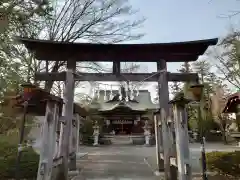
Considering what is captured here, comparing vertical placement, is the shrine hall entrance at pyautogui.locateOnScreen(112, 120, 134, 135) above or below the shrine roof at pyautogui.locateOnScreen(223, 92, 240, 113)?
below

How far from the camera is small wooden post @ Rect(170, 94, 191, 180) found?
5562 millimetres

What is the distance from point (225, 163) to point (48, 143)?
6.45m

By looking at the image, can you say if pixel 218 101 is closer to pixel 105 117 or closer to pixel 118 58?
pixel 105 117

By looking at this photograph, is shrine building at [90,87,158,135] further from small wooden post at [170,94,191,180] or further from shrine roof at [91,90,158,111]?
small wooden post at [170,94,191,180]

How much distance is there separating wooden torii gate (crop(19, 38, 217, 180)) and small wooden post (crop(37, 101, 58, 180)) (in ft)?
3.15

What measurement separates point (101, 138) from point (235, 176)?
20105mm

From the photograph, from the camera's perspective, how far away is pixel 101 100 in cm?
3102

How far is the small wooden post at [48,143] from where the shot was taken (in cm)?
551

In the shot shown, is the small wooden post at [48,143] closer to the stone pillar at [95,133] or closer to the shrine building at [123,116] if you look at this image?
the stone pillar at [95,133]

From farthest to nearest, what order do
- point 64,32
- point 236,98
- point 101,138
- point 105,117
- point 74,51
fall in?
point 105,117, point 101,138, point 64,32, point 236,98, point 74,51

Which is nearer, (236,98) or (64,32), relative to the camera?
(236,98)

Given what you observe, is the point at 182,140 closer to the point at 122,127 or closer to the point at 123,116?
the point at 123,116

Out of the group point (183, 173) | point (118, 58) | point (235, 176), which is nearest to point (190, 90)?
point (183, 173)

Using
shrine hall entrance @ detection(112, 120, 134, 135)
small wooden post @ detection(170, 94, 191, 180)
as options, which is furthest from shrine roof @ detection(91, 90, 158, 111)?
small wooden post @ detection(170, 94, 191, 180)
